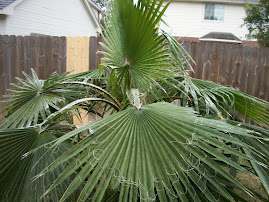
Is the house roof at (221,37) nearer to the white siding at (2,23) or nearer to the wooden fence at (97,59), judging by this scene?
the white siding at (2,23)

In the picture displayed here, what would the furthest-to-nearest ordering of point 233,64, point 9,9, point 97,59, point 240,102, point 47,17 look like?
point 47,17 → point 9,9 → point 97,59 → point 233,64 → point 240,102

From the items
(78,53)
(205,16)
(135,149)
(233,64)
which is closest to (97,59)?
(78,53)

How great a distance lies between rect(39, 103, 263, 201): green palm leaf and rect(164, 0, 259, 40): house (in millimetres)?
15348

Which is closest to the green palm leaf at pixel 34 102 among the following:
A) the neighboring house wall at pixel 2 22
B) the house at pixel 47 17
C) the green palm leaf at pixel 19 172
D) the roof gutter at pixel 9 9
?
the green palm leaf at pixel 19 172

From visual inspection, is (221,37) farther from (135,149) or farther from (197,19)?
(135,149)

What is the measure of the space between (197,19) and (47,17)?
9.19 m

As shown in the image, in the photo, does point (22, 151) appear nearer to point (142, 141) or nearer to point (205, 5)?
point (142, 141)

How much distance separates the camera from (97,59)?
4746mm

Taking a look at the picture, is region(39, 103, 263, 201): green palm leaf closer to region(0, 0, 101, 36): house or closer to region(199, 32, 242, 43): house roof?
region(0, 0, 101, 36): house

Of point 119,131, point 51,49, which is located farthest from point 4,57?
point 119,131

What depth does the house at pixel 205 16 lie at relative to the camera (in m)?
15.8

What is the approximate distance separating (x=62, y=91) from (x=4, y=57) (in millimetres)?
3572

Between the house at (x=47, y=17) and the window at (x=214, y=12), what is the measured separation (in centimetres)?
687

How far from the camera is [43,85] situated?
2301mm
